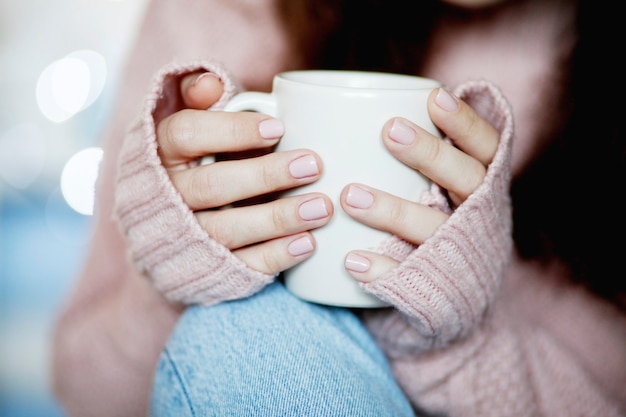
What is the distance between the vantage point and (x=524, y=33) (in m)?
0.83

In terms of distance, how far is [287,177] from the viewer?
451 millimetres

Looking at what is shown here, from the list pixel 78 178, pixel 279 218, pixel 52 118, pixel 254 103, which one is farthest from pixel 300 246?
pixel 52 118

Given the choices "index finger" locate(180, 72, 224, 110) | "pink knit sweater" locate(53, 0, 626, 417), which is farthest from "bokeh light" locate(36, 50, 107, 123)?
"index finger" locate(180, 72, 224, 110)

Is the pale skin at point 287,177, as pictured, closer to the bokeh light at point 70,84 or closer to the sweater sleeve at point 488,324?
the sweater sleeve at point 488,324

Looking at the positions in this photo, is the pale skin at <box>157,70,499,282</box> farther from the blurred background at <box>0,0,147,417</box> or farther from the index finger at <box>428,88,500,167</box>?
the blurred background at <box>0,0,147,417</box>

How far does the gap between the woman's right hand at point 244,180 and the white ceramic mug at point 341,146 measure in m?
0.01

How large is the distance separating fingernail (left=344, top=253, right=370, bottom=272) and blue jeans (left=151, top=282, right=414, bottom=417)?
0.32ft

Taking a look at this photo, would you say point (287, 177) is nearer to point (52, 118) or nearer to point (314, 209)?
point (314, 209)

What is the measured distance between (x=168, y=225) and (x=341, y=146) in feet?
0.57

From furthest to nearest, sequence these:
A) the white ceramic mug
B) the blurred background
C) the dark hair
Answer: the blurred background, the dark hair, the white ceramic mug

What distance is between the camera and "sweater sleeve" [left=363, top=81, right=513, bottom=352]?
46 centimetres

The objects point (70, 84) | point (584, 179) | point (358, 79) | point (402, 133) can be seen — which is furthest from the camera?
point (70, 84)

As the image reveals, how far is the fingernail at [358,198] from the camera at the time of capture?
441 millimetres

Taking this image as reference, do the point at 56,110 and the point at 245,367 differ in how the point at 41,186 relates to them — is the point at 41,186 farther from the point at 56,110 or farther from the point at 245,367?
the point at 245,367
